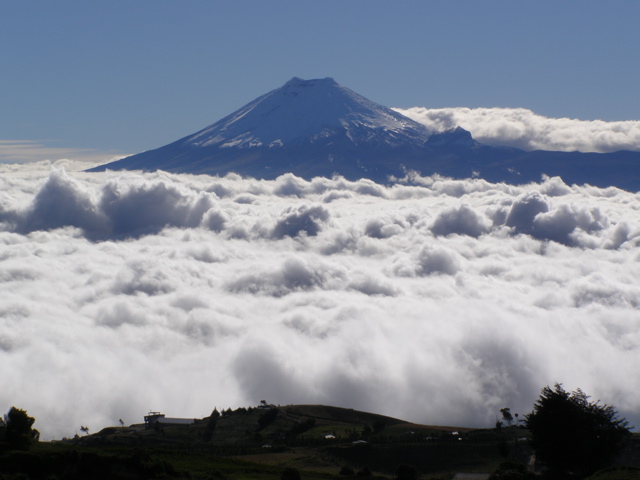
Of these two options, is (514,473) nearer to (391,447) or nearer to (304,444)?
(391,447)

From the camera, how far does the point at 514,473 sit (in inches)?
2058

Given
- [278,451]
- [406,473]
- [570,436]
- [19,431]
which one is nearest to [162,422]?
[278,451]

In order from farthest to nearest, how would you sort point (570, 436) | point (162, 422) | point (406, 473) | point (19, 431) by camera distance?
point (162, 422) < point (406, 473) < point (570, 436) < point (19, 431)

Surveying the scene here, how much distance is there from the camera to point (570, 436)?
187 ft

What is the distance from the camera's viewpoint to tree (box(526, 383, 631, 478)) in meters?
56.9

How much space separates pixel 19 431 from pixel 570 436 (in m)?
41.3

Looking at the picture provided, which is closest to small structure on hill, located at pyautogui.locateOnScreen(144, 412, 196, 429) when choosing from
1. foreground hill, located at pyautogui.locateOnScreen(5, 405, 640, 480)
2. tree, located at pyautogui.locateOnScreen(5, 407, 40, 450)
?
foreground hill, located at pyautogui.locateOnScreen(5, 405, 640, 480)

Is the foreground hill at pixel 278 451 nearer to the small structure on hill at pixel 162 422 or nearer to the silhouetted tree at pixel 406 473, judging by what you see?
the small structure on hill at pixel 162 422

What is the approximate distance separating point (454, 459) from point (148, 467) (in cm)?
3615

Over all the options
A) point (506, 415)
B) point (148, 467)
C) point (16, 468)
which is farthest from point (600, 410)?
point (506, 415)

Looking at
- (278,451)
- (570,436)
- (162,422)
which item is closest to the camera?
(570,436)

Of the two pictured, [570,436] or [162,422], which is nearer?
[570,436]

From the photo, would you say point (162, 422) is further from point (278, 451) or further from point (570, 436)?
point (570, 436)

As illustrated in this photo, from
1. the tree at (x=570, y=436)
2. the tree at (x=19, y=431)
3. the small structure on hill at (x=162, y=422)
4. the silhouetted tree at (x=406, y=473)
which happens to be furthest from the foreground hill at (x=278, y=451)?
the tree at (x=570, y=436)
